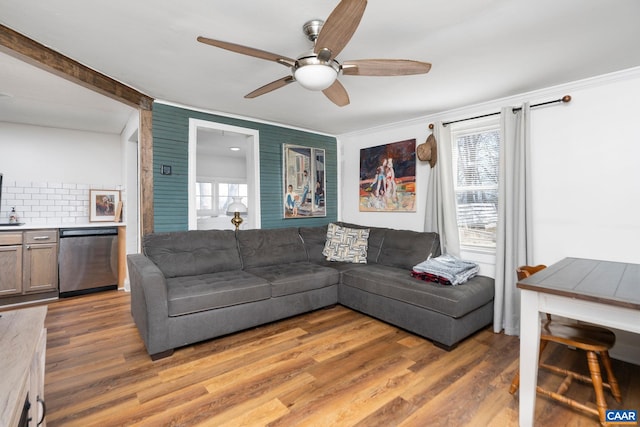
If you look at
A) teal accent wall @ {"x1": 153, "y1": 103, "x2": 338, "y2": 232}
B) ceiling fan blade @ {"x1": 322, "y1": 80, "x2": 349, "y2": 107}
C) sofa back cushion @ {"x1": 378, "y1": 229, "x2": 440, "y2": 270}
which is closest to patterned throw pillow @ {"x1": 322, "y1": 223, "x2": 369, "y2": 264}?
sofa back cushion @ {"x1": 378, "y1": 229, "x2": 440, "y2": 270}

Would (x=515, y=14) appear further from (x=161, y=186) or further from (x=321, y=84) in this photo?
(x=161, y=186)

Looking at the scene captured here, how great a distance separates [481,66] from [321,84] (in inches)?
57.3

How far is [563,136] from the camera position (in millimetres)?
2795

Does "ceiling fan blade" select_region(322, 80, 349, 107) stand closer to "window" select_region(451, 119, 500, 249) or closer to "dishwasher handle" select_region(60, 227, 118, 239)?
"window" select_region(451, 119, 500, 249)

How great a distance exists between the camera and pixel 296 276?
10.7 feet

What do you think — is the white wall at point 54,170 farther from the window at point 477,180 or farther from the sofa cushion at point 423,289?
the window at point 477,180

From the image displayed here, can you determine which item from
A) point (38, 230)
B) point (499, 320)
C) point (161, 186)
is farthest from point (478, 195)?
point (38, 230)

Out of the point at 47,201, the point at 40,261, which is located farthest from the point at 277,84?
the point at 47,201

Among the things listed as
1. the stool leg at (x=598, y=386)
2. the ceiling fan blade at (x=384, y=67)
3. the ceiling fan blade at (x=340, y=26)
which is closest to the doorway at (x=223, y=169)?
the ceiling fan blade at (x=384, y=67)

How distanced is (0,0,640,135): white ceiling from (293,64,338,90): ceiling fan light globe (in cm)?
30

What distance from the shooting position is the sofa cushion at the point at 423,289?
8.52ft

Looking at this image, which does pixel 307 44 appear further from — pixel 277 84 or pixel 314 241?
pixel 314 241

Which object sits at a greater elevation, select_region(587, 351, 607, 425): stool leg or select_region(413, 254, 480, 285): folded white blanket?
select_region(413, 254, 480, 285): folded white blanket

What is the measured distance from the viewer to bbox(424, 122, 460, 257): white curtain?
3514 millimetres
